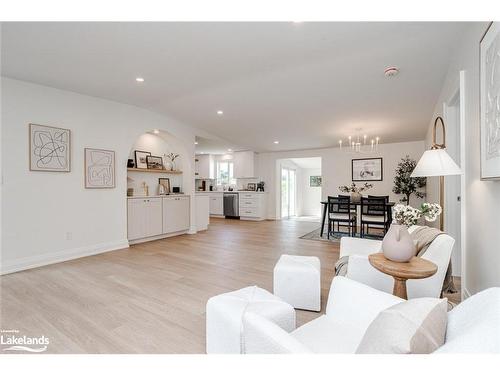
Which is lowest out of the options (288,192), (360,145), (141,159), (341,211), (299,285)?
(299,285)

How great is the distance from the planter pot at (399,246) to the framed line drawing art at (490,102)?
580 millimetres

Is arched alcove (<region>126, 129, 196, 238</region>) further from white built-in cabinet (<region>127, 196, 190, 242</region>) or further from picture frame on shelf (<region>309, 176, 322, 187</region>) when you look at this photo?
picture frame on shelf (<region>309, 176, 322, 187</region>)

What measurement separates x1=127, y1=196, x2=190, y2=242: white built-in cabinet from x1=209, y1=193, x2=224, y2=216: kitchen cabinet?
319 cm

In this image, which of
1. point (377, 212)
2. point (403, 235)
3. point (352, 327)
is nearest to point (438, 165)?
point (403, 235)

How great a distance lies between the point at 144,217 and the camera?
4.76 m

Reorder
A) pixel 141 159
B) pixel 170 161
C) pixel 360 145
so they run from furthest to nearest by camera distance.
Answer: pixel 360 145 → pixel 170 161 → pixel 141 159

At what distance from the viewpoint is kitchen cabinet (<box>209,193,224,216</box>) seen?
887 cm

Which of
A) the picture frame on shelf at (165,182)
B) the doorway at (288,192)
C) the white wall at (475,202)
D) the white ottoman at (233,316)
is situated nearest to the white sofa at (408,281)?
the white wall at (475,202)

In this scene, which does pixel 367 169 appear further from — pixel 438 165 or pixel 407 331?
pixel 407 331

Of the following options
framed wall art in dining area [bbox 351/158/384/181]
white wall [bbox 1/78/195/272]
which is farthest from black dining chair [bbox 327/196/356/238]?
white wall [bbox 1/78/195/272]

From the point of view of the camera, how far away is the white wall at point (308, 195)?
9.93 meters

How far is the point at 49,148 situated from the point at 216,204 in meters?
5.80

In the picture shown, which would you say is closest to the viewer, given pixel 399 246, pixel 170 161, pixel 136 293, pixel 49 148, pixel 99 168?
pixel 399 246

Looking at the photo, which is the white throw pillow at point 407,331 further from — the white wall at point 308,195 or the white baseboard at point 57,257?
the white wall at point 308,195
